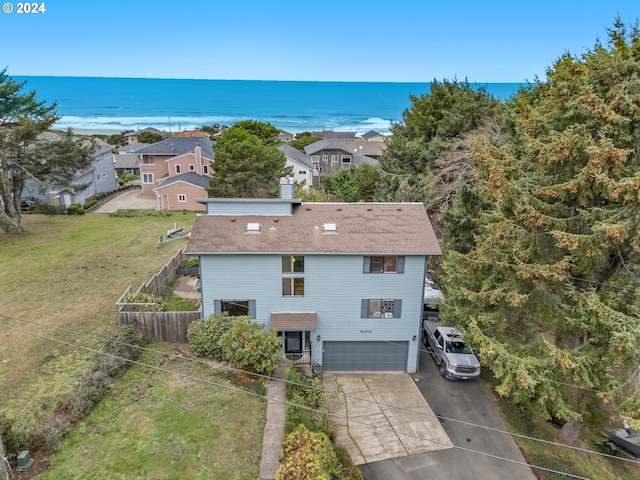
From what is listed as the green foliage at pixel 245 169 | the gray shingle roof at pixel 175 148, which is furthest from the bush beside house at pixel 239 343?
the gray shingle roof at pixel 175 148

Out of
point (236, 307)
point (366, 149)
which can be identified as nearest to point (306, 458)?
point (236, 307)

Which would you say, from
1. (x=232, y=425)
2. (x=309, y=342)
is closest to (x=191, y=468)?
(x=232, y=425)

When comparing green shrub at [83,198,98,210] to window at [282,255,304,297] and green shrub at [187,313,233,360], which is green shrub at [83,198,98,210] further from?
window at [282,255,304,297]

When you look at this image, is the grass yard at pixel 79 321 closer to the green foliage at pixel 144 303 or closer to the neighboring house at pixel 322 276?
the green foliage at pixel 144 303

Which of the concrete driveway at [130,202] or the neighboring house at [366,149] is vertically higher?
the neighboring house at [366,149]

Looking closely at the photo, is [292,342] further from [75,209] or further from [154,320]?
[75,209]

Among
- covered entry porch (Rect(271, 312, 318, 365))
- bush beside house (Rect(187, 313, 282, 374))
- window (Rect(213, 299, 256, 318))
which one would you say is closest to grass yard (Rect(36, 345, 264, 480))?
bush beside house (Rect(187, 313, 282, 374))

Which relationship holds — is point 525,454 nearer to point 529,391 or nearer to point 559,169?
point 529,391
